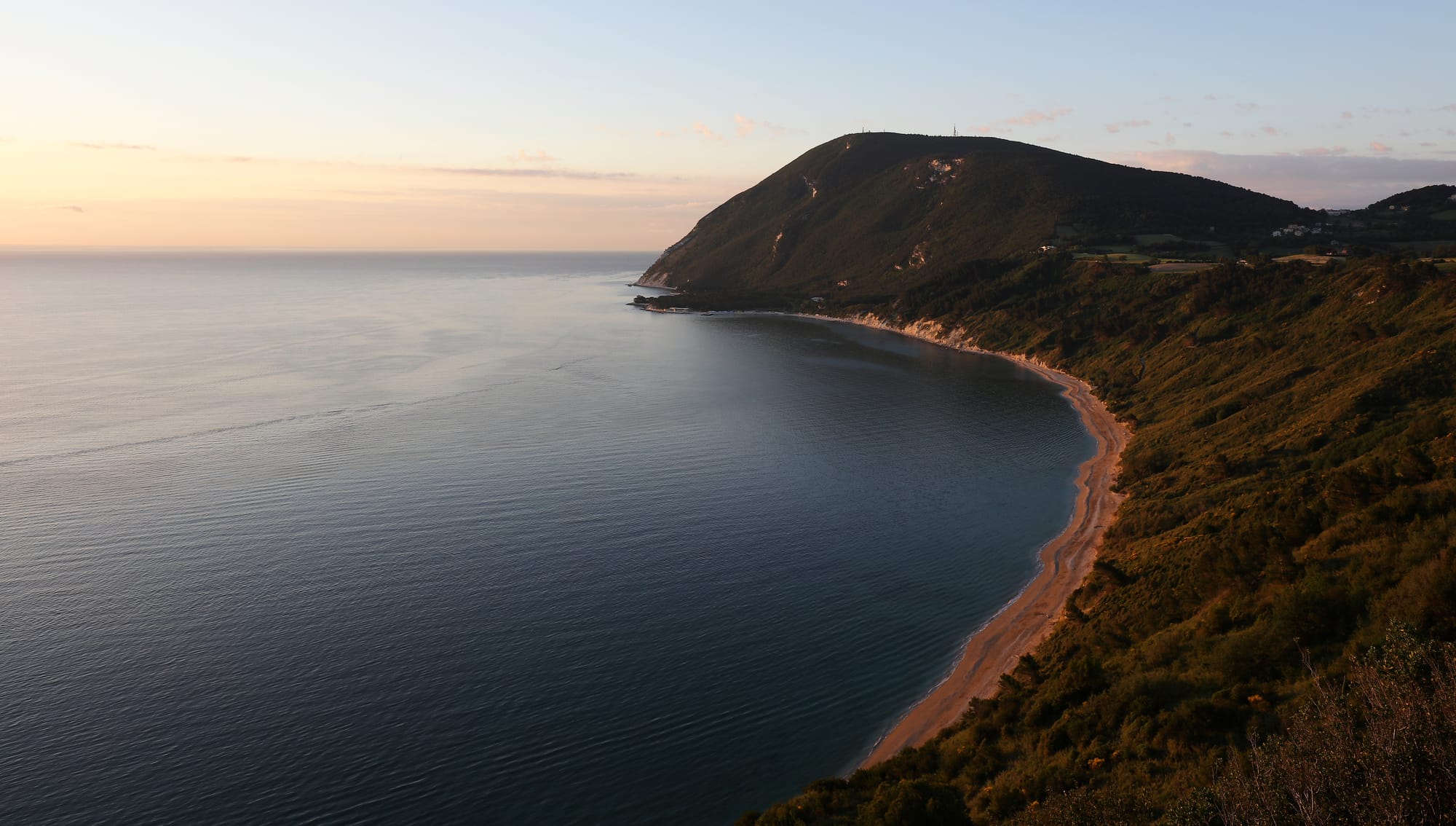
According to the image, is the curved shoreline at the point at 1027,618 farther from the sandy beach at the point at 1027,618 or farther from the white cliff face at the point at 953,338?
the white cliff face at the point at 953,338

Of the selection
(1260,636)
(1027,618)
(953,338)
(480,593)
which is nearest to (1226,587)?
(1260,636)

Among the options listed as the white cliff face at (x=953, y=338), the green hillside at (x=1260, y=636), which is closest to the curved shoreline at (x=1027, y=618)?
the green hillside at (x=1260, y=636)

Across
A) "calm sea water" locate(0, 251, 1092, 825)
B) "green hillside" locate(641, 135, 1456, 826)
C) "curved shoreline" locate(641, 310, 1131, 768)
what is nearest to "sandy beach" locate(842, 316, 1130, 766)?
"curved shoreline" locate(641, 310, 1131, 768)

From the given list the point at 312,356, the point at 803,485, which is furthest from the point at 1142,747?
the point at 312,356

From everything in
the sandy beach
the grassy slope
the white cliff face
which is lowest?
the sandy beach

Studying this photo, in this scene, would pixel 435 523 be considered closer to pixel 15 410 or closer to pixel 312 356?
pixel 15 410

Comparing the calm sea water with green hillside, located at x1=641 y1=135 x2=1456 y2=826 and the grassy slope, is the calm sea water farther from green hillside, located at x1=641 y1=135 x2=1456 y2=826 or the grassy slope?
green hillside, located at x1=641 y1=135 x2=1456 y2=826
